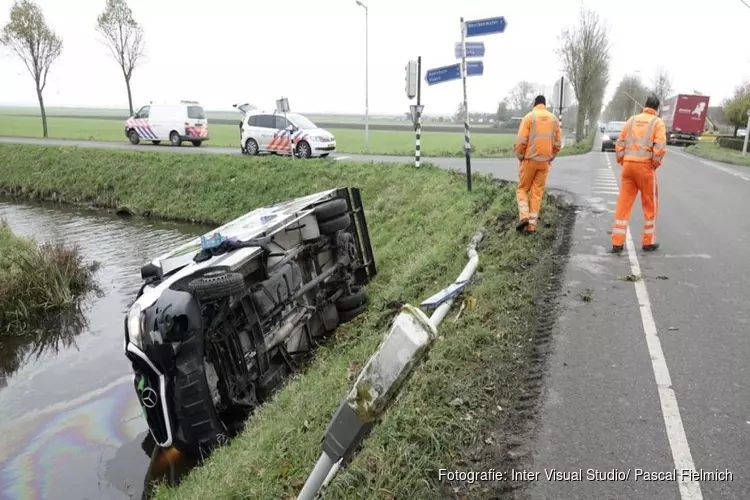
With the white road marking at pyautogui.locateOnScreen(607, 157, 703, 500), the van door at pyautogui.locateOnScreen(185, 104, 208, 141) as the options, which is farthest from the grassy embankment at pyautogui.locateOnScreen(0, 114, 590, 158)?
the white road marking at pyautogui.locateOnScreen(607, 157, 703, 500)

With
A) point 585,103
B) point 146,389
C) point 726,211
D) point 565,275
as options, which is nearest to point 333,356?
point 146,389

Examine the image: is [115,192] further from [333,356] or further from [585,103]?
[585,103]

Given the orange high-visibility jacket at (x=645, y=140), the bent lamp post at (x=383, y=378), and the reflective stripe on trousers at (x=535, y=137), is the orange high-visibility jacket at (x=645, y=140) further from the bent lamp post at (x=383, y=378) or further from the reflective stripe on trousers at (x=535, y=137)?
the bent lamp post at (x=383, y=378)

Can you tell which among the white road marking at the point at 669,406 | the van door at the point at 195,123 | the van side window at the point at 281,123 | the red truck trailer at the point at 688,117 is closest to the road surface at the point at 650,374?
the white road marking at the point at 669,406

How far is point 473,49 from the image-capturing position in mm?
9438

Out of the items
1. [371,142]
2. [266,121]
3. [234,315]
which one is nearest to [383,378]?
[234,315]

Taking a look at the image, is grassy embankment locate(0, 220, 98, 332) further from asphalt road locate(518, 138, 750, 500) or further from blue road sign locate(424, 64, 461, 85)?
asphalt road locate(518, 138, 750, 500)

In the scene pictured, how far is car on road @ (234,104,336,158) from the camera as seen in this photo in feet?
60.3

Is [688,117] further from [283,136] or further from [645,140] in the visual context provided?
[645,140]

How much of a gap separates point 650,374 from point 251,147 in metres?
17.9

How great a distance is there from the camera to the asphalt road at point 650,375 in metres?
2.63

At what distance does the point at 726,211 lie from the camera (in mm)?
8797

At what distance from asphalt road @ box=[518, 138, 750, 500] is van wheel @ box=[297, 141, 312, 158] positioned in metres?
13.1

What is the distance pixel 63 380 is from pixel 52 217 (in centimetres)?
1170
